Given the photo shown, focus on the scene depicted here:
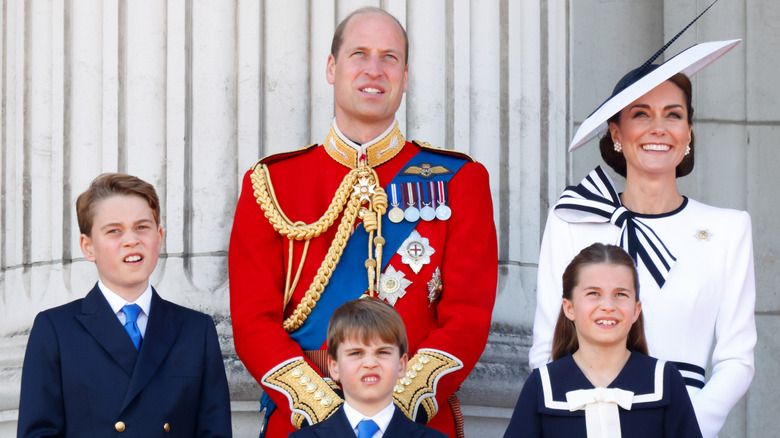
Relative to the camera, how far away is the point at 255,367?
4113 millimetres

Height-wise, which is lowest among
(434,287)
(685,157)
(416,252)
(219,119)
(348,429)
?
(348,429)

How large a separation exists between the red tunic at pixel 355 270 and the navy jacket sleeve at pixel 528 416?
0.35 metres

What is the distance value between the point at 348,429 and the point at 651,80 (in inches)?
58.2

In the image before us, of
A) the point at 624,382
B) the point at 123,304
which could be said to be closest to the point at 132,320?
the point at 123,304

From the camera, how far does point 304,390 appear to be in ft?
13.0

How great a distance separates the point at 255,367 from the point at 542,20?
2248 millimetres

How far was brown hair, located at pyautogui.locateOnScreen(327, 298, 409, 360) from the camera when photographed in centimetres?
377

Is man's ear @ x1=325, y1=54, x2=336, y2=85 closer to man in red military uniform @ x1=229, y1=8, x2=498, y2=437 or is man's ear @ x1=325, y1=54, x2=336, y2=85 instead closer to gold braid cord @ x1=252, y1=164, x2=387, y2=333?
man in red military uniform @ x1=229, y1=8, x2=498, y2=437

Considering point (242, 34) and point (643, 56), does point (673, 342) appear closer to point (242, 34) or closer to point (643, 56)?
point (242, 34)

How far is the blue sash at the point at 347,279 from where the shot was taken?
4223 millimetres

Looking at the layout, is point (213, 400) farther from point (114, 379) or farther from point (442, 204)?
point (442, 204)

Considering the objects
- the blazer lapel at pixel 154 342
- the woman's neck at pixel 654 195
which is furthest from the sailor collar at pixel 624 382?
the blazer lapel at pixel 154 342

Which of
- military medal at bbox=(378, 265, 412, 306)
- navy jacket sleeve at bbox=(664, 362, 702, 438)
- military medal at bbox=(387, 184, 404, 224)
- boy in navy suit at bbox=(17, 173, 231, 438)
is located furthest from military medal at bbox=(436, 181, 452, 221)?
navy jacket sleeve at bbox=(664, 362, 702, 438)

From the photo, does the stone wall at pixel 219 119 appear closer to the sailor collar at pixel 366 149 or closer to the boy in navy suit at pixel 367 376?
the sailor collar at pixel 366 149
